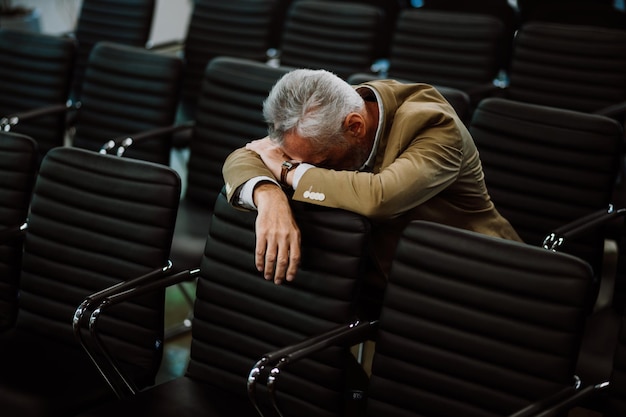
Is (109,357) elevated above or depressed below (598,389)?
below

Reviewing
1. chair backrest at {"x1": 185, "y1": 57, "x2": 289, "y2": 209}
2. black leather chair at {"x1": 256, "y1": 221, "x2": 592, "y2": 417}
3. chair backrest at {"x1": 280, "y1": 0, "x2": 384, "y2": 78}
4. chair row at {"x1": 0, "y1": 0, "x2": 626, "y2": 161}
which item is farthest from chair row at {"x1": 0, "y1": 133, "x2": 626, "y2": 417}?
chair backrest at {"x1": 280, "y1": 0, "x2": 384, "y2": 78}

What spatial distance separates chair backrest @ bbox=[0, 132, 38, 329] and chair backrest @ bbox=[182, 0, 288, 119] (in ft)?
5.78

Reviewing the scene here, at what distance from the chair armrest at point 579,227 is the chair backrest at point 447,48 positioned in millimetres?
1317

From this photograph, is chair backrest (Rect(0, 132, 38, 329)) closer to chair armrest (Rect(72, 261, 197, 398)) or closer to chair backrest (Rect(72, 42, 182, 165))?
chair armrest (Rect(72, 261, 197, 398))

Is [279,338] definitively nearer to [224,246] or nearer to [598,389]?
[224,246]

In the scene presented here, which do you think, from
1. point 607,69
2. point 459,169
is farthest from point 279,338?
point 607,69

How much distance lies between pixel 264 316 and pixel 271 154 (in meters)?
0.40

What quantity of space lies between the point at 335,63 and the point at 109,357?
2.25 meters

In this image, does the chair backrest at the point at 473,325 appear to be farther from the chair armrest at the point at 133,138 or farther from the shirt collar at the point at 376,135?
the chair armrest at the point at 133,138

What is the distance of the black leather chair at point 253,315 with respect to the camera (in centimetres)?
182

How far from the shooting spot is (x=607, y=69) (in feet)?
10.6

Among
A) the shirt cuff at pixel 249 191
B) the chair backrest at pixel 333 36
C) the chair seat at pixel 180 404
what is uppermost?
the chair backrest at pixel 333 36

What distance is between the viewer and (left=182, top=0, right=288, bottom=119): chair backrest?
4.15 m

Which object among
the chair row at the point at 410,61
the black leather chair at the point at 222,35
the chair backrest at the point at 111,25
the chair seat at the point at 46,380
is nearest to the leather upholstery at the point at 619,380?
the chair seat at the point at 46,380
